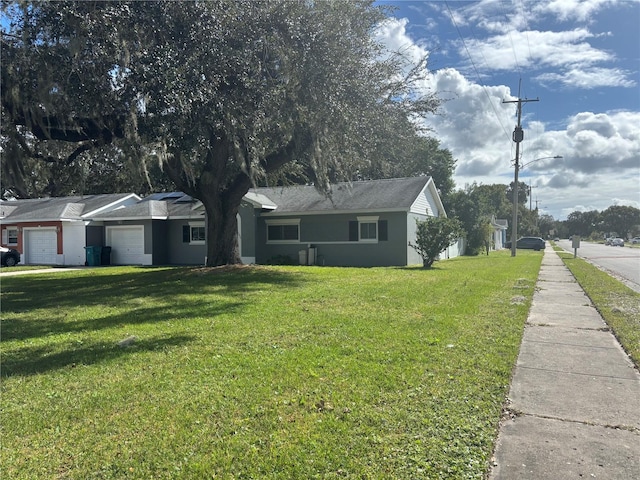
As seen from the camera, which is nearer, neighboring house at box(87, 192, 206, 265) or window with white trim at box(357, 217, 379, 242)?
window with white trim at box(357, 217, 379, 242)

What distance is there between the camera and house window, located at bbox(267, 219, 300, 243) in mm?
22641

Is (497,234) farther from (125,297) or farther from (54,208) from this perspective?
(125,297)

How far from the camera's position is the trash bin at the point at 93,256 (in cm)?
2369

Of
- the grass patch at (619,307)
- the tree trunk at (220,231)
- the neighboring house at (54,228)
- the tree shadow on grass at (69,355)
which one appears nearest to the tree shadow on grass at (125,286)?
the tree trunk at (220,231)

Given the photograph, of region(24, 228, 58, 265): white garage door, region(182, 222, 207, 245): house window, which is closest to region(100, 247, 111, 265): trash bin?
region(24, 228, 58, 265): white garage door

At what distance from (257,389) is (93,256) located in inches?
869

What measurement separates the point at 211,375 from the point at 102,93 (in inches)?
277

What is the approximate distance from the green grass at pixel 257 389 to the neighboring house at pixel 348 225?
1115 centimetres

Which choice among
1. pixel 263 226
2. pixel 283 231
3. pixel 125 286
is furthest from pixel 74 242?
pixel 125 286

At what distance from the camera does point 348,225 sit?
850 inches

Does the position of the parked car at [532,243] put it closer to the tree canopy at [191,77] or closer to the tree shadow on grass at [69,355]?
the tree canopy at [191,77]

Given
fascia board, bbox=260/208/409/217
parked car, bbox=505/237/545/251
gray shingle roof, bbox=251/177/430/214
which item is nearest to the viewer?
fascia board, bbox=260/208/409/217

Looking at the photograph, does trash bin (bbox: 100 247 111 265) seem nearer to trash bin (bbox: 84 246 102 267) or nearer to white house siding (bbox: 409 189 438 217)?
trash bin (bbox: 84 246 102 267)

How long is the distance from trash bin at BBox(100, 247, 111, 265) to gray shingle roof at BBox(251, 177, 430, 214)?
8831 mm
